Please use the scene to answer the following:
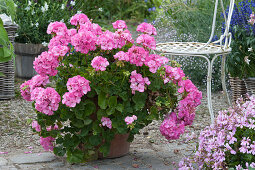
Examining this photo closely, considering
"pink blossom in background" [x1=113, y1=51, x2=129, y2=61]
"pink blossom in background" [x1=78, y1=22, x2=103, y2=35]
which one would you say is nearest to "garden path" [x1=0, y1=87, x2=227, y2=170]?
"pink blossom in background" [x1=113, y1=51, x2=129, y2=61]

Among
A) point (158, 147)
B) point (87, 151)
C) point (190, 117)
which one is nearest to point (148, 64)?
point (190, 117)

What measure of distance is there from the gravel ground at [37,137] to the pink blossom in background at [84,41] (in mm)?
732

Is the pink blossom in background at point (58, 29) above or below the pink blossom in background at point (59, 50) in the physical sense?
above

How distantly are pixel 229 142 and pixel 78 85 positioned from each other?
0.79 metres

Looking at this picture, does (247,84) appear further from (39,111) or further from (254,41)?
(39,111)

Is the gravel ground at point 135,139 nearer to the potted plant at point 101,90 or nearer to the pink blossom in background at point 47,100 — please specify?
the potted plant at point 101,90

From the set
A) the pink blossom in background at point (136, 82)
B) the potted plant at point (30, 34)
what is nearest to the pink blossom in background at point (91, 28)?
the pink blossom in background at point (136, 82)

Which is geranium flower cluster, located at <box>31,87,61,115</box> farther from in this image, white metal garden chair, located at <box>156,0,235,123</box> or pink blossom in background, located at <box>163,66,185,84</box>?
white metal garden chair, located at <box>156,0,235,123</box>

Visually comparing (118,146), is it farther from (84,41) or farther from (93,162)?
(84,41)

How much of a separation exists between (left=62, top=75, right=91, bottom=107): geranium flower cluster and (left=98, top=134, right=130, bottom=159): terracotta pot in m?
0.41

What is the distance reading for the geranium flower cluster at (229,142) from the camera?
1.87 metres

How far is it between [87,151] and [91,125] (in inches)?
7.0

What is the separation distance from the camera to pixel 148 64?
2.12 metres

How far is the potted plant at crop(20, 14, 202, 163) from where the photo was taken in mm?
2098
